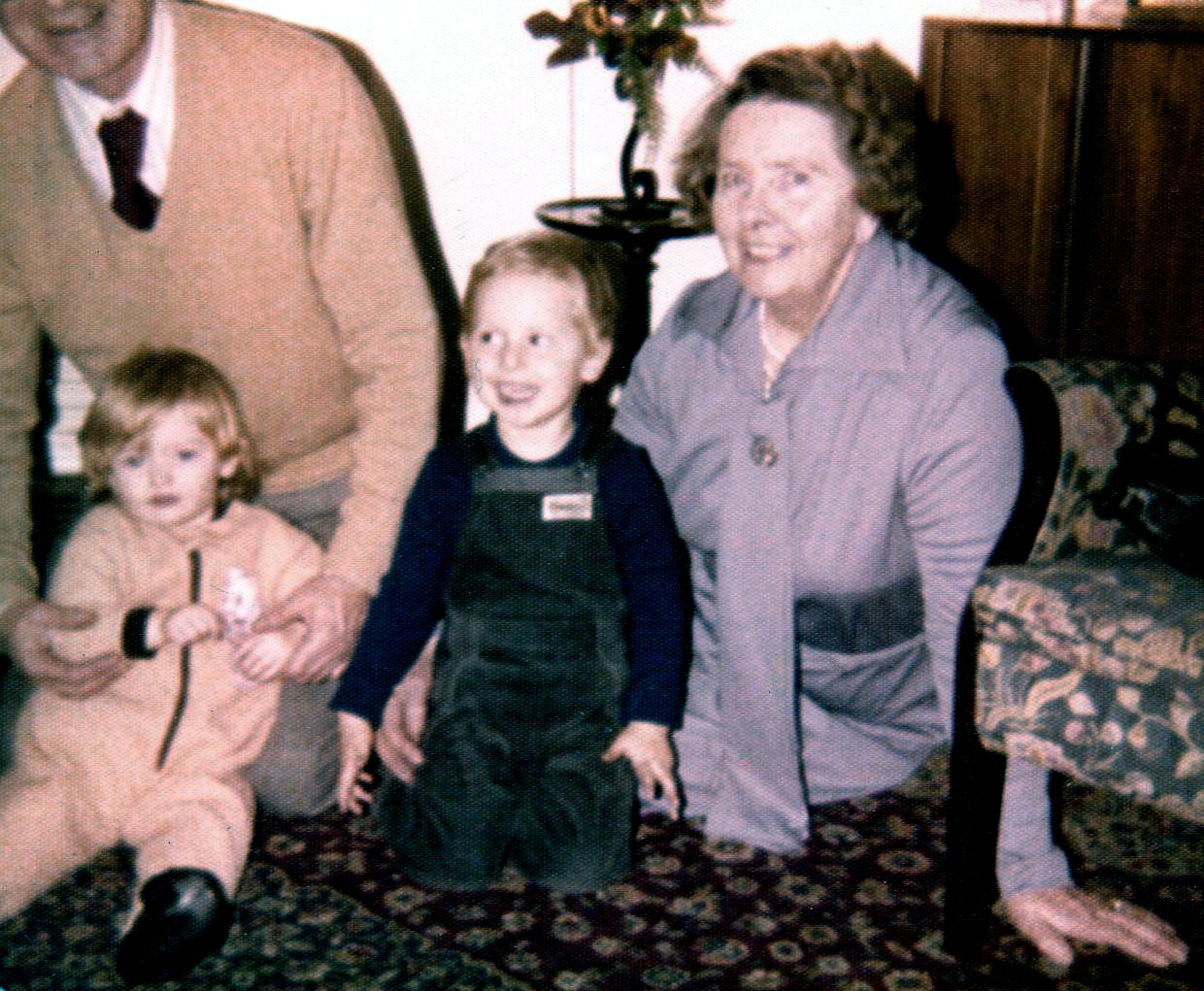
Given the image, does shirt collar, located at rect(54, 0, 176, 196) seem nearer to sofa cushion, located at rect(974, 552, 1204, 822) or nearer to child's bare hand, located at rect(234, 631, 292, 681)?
child's bare hand, located at rect(234, 631, 292, 681)

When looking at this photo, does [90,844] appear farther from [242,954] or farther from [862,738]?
[862,738]

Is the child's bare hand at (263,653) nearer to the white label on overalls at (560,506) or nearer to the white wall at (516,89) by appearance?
the white label on overalls at (560,506)

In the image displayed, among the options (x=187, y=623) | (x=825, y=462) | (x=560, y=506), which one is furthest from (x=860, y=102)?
(x=187, y=623)

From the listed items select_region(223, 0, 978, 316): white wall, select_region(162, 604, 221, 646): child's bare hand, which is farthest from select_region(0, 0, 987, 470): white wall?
select_region(162, 604, 221, 646): child's bare hand

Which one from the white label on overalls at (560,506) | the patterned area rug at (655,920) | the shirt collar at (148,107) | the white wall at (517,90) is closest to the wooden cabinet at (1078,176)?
the white wall at (517,90)

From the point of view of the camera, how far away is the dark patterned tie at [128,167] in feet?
5.40

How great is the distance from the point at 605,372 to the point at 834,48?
1.38 meters

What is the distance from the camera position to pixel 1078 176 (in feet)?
8.30

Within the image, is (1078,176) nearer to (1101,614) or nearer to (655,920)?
(1101,614)

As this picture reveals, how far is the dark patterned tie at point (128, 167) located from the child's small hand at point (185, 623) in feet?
1.70

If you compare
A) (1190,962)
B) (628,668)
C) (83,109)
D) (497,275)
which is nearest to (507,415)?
(497,275)

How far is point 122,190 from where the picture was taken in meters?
1.67

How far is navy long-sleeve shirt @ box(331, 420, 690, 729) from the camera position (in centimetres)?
171

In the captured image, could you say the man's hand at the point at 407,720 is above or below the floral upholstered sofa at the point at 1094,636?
below
